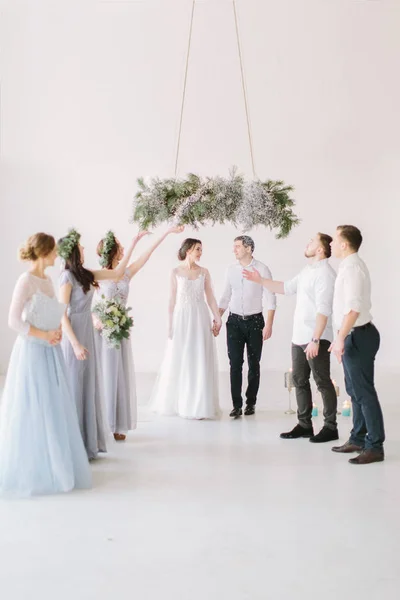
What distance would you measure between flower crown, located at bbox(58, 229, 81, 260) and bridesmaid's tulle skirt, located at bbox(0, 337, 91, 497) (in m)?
0.81

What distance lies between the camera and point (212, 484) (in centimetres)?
493

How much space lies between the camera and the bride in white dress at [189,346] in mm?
7422

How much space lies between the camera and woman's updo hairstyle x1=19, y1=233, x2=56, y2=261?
4676 millimetres

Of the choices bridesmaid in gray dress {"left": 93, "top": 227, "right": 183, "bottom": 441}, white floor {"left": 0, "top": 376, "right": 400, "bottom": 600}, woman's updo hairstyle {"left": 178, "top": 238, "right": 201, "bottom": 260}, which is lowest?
white floor {"left": 0, "top": 376, "right": 400, "bottom": 600}

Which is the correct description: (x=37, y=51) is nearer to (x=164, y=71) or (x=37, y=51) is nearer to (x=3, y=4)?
(x=3, y=4)

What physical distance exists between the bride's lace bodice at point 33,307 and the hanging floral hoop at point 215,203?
3.30 feet

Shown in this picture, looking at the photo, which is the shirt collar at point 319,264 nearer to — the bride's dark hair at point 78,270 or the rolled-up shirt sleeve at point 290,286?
the rolled-up shirt sleeve at point 290,286

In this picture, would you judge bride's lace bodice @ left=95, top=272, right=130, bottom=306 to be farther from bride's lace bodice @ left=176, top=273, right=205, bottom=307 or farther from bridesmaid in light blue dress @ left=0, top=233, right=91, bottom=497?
bridesmaid in light blue dress @ left=0, top=233, right=91, bottom=497

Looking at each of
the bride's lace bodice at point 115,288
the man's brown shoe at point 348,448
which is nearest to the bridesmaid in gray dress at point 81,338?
the bride's lace bodice at point 115,288

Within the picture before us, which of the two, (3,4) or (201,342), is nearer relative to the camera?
(201,342)

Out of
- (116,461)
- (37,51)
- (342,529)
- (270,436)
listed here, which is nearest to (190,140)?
(37,51)

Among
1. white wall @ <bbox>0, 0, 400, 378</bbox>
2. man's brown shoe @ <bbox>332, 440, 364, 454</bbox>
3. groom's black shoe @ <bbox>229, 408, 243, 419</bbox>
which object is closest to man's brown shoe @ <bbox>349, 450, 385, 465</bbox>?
man's brown shoe @ <bbox>332, 440, 364, 454</bbox>

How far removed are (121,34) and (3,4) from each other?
155 centimetres

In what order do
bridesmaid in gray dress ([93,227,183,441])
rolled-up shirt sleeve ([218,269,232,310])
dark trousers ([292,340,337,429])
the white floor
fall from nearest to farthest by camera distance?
the white floor, dark trousers ([292,340,337,429]), bridesmaid in gray dress ([93,227,183,441]), rolled-up shirt sleeve ([218,269,232,310])
